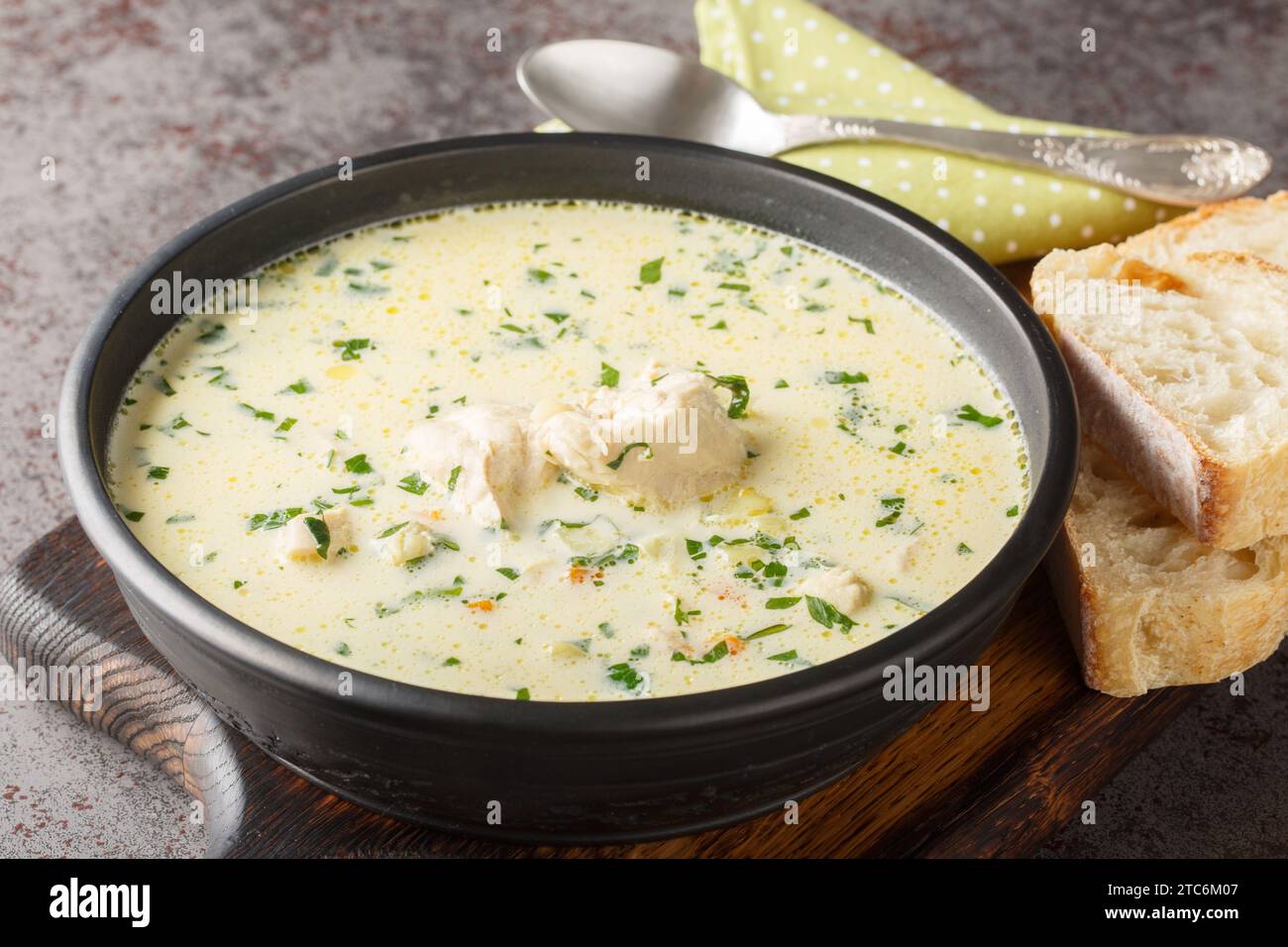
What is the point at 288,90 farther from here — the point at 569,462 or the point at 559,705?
the point at 559,705

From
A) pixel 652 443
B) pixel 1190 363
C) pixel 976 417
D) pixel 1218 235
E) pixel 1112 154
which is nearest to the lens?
pixel 652 443

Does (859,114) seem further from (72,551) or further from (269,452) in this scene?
(72,551)

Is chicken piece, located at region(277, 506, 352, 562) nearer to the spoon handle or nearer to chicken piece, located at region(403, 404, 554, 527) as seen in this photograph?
chicken piece, located at region(403, 404, 554, 527)

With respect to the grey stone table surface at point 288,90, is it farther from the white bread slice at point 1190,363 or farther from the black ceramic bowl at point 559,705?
the black ceramic bowl at point 559,705

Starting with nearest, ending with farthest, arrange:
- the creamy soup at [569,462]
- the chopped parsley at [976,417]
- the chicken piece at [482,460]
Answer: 1. the creamy soup at [569,462]
2. the chicken piece at [482,460]
3. the chopped parsley at [976,417]

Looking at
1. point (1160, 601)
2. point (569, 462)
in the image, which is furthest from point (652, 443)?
point (1160, 601)

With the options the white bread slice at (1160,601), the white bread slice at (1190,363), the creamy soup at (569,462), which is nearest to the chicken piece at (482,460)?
the creamy soup at (569,462)

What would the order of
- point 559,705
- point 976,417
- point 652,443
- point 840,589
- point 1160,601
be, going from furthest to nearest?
point 976,417 → point 1160,601 → point 652,443 → point 840,589 → point 559,705
